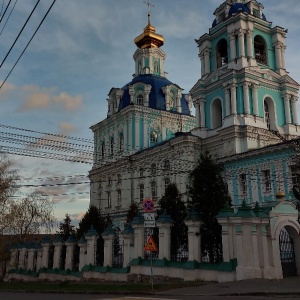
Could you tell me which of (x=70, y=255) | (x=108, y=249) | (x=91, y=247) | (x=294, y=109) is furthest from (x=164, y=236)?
(x=294, y=109)

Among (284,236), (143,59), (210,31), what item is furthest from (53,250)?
(143,59)

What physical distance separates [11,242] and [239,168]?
17241 millimetres

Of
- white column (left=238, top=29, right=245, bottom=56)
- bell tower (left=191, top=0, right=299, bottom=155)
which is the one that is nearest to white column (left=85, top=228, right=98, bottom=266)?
bell tower (left=191, top=0, right=299, bottom=155)

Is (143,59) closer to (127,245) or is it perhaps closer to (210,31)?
(210,31)

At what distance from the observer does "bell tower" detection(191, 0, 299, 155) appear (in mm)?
34188

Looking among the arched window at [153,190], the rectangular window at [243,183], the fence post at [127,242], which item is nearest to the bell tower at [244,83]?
the rectangular window at [243,183]

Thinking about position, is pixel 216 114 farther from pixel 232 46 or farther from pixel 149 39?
pixel 149 39

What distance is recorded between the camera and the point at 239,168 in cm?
3194

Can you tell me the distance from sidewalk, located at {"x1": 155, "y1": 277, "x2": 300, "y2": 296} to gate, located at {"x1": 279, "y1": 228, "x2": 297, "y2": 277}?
2.09m

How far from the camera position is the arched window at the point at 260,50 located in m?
37.8

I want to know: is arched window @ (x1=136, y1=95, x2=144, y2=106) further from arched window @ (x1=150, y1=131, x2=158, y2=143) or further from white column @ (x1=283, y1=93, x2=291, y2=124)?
white column @ (x1=283, y1=93, x2=291, y2=124)

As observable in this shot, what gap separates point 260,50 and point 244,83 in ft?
19.4

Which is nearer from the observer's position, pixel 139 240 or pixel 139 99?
pixel 139 240

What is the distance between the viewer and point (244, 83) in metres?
34.6
